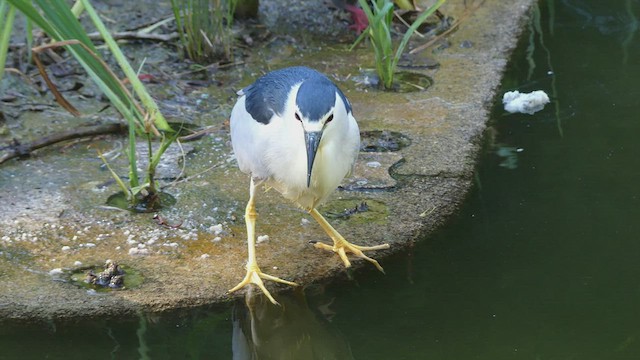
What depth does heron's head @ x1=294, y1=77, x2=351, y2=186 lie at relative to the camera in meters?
3.05

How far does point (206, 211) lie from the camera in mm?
3754

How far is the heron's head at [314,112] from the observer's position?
305cm

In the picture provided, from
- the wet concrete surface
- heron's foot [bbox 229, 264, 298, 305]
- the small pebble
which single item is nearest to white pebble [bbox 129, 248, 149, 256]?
the wet concrete surface

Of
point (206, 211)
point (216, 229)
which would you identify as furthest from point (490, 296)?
point (206, 211)

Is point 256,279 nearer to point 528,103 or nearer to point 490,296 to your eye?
point 490,296

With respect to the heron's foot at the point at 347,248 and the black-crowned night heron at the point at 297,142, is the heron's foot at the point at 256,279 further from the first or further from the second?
the heron's foot at the point at 347,248

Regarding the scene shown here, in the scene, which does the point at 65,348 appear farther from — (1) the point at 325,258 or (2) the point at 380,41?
(2) the point at 380,41

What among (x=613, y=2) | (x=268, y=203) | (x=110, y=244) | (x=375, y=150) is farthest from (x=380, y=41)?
(x=613, y=2)

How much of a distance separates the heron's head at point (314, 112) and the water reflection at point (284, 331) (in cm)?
45

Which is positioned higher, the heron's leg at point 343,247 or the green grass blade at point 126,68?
the green grass blade at point 126,68

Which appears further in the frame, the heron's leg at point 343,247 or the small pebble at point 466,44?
the small pebble at point 466,44

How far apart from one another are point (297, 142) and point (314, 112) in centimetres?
18

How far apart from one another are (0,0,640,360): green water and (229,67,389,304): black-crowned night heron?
0.67ft

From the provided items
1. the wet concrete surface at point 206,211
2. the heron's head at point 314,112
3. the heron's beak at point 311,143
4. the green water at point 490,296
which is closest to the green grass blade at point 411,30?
the wet concrete surface at point 206,211
